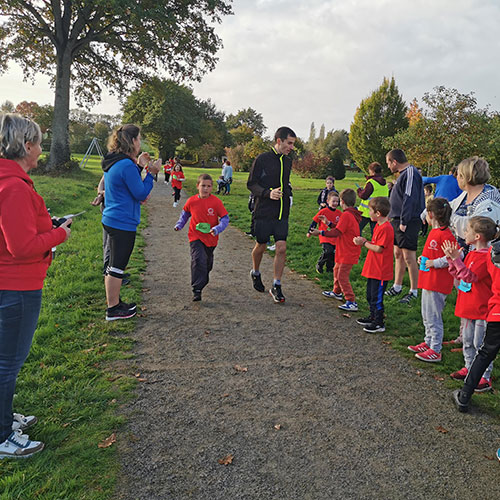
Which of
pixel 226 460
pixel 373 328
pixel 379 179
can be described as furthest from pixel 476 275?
pixel 379 179

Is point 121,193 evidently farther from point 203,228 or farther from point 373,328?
point 373,328

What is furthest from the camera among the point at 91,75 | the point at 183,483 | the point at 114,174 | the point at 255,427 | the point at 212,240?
the point at 91,75

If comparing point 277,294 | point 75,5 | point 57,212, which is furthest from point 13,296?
point 75,5

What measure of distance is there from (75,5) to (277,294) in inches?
862

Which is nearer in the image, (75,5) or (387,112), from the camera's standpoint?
(75,5)

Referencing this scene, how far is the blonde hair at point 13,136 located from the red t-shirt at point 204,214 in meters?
3.51

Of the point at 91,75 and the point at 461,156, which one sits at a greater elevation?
the point at 91,75

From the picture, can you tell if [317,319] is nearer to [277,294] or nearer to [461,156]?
[277,294]

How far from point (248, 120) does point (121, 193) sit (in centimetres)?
9727

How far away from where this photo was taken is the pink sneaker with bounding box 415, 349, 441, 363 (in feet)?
15.0

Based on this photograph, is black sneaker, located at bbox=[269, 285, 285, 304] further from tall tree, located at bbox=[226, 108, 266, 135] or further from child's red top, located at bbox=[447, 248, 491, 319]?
tall tree, located at bbox=[226, 108, 266, 135]

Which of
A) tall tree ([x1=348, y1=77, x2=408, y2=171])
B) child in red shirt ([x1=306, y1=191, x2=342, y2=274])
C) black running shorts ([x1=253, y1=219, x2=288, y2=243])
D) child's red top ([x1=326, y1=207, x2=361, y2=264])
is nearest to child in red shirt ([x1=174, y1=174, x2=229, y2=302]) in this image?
black running shorts ([x1=253, y1=219, x2=288, y2=243])

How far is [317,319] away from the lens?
5.68 m

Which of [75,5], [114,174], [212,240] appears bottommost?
[212,240]
